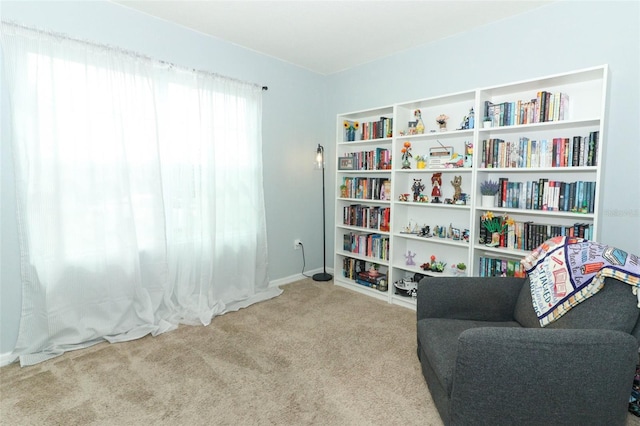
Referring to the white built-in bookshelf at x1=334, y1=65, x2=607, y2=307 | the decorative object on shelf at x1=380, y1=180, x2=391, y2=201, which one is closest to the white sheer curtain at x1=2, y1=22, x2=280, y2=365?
the white built-in bookshelf at x1=334, y1=65, x2=607, y2=307

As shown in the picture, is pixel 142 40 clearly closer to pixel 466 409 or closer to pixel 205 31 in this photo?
pixel 205 31

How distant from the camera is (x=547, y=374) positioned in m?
A: 1.37

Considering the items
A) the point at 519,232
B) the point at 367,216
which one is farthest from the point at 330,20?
the point at 519,232

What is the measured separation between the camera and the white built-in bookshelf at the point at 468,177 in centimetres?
246

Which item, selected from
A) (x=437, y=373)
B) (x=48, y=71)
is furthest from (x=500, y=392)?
(x=48, y=71)

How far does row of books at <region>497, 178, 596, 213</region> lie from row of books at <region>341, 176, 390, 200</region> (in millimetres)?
1161

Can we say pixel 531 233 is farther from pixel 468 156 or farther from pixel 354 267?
pixel 354 267

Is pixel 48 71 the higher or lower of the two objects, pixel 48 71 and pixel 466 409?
the higher

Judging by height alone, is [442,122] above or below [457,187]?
above

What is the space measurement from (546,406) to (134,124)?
121 inches

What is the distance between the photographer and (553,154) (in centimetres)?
250

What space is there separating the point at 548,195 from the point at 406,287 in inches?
57.5

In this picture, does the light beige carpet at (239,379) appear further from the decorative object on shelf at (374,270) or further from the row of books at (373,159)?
the row of books at (373,159)

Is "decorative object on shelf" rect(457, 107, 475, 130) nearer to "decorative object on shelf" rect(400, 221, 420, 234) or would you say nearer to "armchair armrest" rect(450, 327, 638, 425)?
"decorative object on shelf" rect(400, 221, 420, 234)
